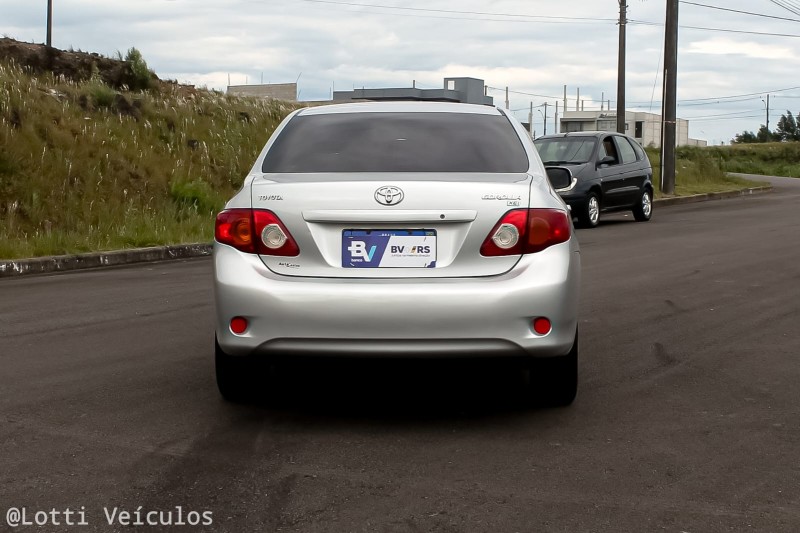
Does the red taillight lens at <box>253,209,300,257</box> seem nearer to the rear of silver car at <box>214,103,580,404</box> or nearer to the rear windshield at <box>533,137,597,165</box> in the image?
the rear of silver car at <box>214,103,580,404</box>

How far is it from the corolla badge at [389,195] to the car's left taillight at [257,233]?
0.44m

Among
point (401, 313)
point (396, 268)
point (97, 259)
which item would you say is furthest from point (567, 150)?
point (401, 313)

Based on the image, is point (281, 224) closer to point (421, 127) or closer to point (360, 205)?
point (360, 205)

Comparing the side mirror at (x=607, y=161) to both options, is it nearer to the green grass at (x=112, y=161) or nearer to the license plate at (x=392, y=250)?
the green grass at (x=112, y=161)

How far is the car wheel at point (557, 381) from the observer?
18.5 feet

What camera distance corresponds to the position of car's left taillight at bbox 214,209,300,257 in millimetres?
5289

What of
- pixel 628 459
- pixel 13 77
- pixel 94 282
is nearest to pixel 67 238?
pixel 94 282

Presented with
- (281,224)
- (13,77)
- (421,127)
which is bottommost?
(281,224)

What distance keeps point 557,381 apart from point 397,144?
4.78ft

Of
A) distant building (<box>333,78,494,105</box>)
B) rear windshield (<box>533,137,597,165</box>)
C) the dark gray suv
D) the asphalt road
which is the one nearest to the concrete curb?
the asphalt road

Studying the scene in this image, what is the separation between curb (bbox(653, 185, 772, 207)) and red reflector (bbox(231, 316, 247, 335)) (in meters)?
22.4

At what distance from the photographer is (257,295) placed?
17.2 ft

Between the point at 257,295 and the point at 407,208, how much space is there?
785mm

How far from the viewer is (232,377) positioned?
585 cm
